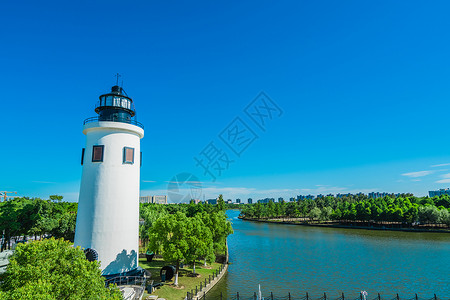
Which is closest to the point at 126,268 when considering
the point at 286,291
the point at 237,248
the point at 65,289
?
the point at 65,289

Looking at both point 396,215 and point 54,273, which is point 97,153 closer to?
point 54,273

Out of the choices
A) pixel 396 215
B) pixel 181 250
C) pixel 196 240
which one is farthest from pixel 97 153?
pixel 396 215

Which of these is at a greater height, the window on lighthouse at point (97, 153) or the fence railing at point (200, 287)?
the window on lighthouse at point (97, 153)

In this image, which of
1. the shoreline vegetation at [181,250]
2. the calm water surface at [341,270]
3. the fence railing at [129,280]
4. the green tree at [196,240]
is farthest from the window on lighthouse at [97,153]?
the calm water surface at [341,270]

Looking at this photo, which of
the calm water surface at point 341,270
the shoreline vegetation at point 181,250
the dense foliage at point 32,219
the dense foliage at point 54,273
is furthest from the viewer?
the dense foliage at point 32,219

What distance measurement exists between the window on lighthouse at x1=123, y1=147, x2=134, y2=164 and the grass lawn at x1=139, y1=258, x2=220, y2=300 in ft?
33.7

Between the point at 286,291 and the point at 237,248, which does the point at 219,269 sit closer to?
the point at 286,291

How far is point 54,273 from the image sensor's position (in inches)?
392

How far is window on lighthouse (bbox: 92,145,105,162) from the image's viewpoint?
19.4 meters

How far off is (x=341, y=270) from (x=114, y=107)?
107 feet

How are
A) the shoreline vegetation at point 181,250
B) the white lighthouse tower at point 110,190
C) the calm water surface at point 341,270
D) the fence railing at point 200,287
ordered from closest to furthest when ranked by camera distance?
the white lighthouse tower at point 110,190 → the fence railing at point 200,287 → the shoreline vegetation at point 181,250 → the calm water surface at point 341,270

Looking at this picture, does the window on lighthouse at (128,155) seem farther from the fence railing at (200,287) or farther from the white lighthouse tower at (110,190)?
the fence railing at (200,287)

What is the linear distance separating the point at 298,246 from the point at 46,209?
4386cm

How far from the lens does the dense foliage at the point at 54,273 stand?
363 inches
